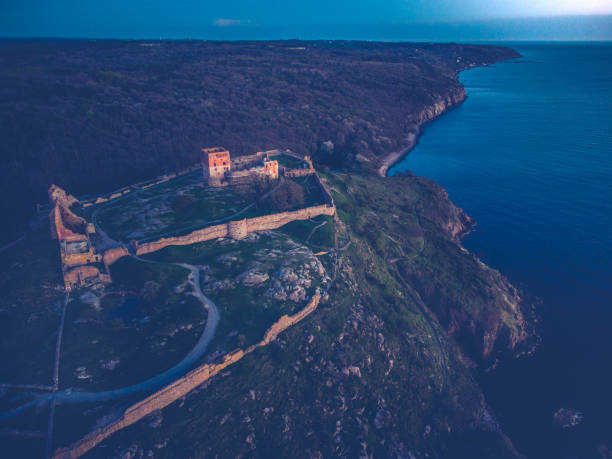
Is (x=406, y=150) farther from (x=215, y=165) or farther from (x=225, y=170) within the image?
(x=215, y=165)

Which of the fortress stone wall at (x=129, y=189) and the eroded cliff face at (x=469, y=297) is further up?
the fortress stone wall at (x=129, y=189)

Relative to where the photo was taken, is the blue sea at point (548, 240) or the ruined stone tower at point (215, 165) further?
the ruined stone tower at point (215, 165)

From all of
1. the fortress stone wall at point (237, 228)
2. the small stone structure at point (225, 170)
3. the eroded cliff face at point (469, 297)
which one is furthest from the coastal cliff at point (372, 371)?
the small stone structure at point (225, 170)

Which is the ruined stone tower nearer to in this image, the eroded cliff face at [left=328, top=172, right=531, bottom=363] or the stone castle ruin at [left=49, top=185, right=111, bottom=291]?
the eroded cliff face at [left=328, top=172, right=531, bottom=363]

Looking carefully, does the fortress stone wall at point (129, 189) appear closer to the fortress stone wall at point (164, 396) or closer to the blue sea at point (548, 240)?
the fortress stone wall at point (164, 396)

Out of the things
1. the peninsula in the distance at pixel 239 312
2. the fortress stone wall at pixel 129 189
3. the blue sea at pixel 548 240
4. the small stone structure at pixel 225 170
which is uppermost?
the small stone structure at pixel 225 170

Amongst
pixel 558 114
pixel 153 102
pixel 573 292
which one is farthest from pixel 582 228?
pixel 153 102
